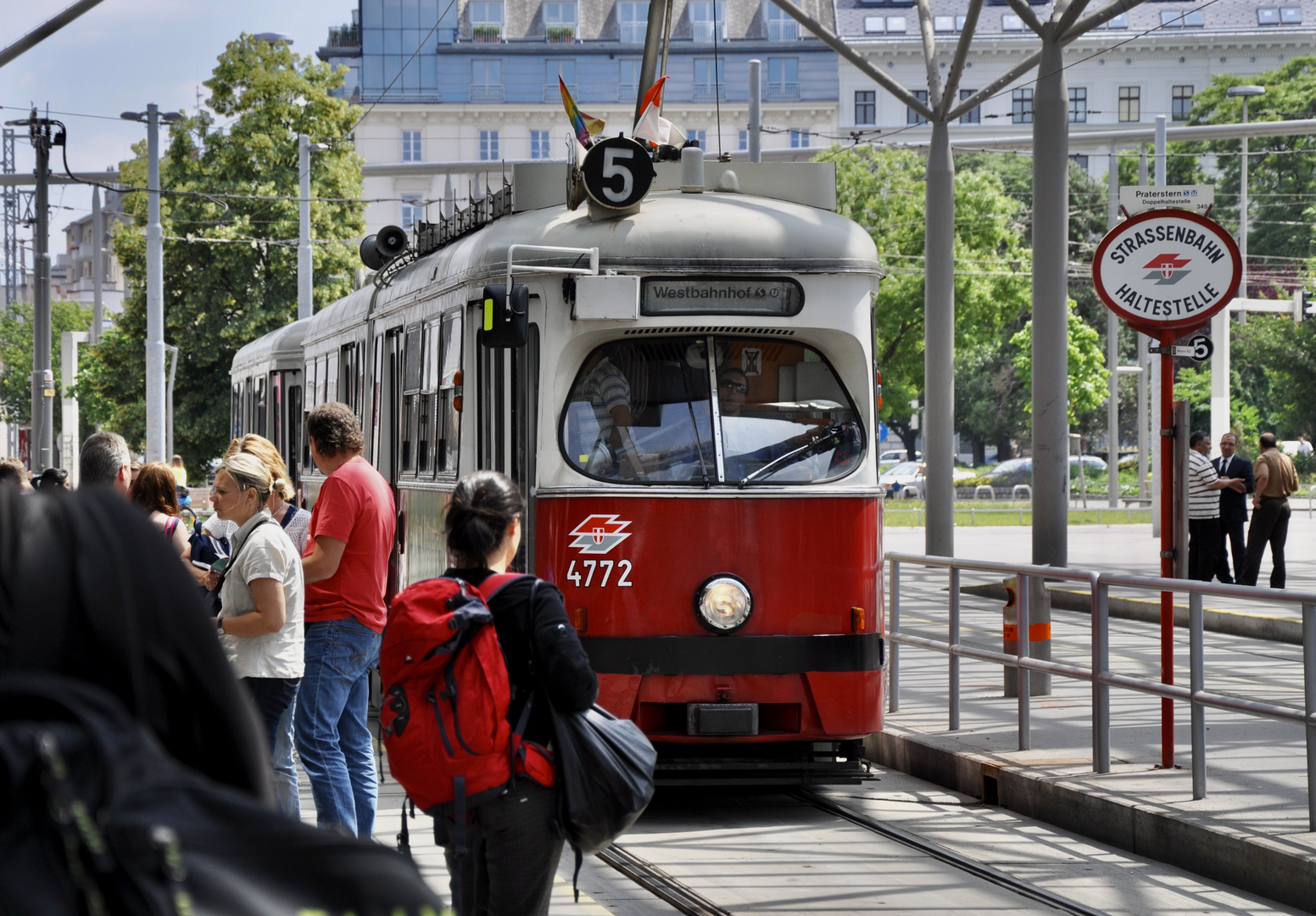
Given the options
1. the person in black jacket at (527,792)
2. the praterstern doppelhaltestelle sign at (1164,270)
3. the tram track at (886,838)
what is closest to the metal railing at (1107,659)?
the tram track at (886,838)

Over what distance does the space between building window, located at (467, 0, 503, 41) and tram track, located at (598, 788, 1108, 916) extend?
77.6 meters

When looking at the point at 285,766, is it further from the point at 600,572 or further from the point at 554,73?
the point at 554,73

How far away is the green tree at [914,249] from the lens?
49.7 meters

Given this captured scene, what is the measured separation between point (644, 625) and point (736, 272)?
179 cm

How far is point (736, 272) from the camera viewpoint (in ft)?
28.3

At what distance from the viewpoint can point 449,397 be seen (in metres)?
9.92

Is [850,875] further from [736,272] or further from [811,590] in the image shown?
[736,272]

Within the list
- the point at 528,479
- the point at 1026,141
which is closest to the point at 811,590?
the point at 528,479

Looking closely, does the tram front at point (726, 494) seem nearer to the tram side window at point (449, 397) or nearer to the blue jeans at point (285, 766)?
the tram side window at point (449, 397)

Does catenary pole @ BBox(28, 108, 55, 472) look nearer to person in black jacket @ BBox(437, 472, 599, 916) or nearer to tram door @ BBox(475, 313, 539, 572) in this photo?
tram door @ BBox(475, 313, 539, 572)

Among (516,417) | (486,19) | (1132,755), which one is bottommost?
(1132,755)

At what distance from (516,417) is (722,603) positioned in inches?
57.1

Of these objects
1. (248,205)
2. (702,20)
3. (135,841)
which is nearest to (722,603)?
(135,841)

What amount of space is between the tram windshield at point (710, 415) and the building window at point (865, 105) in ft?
250
